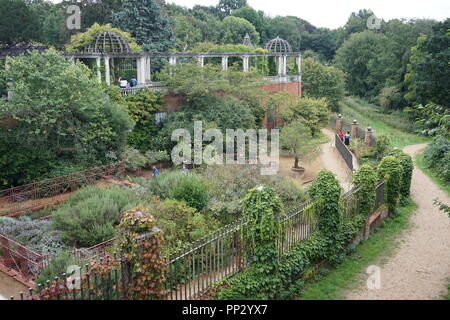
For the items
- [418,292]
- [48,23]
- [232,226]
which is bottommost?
[418,292]

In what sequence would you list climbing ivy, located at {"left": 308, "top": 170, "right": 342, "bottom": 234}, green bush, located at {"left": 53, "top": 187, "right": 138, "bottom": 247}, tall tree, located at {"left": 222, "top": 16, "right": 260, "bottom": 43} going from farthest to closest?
tall tree, located at {"left": 222, "top": 16, "right": 260, "bottom": 43} < climbing ivy, located at {"left": 308, "top": 170, "right": 342, "bottom": 234} < green bush, located at {"left": 53, "top": 187, "right": 138, "bottom": 247}

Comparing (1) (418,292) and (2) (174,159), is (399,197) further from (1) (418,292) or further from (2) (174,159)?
(2) (174,159)

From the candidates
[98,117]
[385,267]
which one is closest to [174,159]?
[98,117]

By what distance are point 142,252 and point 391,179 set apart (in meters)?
11.0

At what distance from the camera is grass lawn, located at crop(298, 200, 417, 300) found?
→ 10.5 meters

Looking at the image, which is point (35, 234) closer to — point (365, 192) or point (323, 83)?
point (365, 192)

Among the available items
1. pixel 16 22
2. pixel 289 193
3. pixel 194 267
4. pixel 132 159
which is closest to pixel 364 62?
pixel 16 22

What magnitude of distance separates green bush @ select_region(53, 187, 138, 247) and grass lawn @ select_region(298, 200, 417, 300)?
537 cm

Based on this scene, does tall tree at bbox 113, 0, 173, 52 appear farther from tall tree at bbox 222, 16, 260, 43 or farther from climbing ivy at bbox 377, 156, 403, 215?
climbing ivy at bbox 377, 156, 403, 215

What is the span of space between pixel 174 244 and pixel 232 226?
6.69ft

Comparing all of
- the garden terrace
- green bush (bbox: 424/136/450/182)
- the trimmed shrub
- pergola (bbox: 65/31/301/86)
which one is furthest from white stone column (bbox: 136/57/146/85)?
green bush (bbox: 424/136/450/182)

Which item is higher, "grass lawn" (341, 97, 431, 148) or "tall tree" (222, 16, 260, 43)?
"tall tree" (222, 16, 260, 43)

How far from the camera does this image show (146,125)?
22.8 meters

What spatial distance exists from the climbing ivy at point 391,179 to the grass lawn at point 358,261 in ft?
1.95
